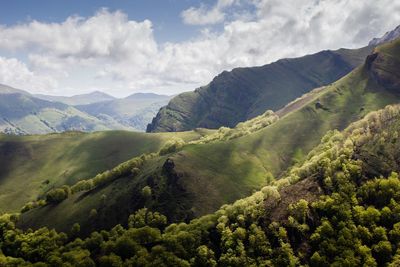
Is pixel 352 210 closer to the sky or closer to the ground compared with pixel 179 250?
closer to the sky

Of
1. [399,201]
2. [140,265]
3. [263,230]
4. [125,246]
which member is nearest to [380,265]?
[399,201]

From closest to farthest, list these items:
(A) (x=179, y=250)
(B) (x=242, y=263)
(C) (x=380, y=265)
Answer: (C) (x=380, y=265), (B) (x=242, y=263), (A) (x=179, y=250)

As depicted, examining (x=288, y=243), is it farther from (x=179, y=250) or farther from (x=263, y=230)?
(x=179, y=250)

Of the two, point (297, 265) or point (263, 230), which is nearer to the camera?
point (297, 265)

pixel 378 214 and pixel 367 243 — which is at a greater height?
pixel 378 214

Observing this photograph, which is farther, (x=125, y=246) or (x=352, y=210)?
(x=125, y=246)

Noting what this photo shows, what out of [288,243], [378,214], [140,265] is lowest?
[140,265]

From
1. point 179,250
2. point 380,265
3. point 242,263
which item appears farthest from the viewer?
point 179,250

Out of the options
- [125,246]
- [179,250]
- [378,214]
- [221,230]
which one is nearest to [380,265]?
[378,214]

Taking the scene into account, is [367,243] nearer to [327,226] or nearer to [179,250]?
[327,226]
